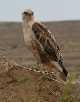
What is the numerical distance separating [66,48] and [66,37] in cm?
964

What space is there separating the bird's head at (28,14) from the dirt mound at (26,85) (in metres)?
1.22

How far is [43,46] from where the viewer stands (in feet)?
38.2

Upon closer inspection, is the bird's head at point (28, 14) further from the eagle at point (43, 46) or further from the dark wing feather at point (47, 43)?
the dark wing feather at point (47, 43)

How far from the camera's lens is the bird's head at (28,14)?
11773 mm

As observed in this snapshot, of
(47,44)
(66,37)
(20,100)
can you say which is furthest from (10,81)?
(66,37)

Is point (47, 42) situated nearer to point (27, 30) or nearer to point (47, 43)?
point (47, 43)

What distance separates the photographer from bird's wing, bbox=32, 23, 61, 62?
11508mm

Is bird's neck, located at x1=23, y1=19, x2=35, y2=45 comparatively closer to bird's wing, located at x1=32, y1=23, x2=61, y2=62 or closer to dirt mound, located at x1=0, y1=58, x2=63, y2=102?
bird's wing, located at x1=32, y1=23, x2=61, y2=62

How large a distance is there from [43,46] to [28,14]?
737 mm

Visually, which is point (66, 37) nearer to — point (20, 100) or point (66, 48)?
point (66, 48)

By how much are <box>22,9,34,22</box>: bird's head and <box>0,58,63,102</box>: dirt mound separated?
122 centimetres

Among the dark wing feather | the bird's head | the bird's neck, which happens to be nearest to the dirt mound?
the bird's neck

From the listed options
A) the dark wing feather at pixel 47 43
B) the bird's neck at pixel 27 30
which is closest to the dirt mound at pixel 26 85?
the bird's neck at pixel 27 30

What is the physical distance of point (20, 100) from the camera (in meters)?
9.44
